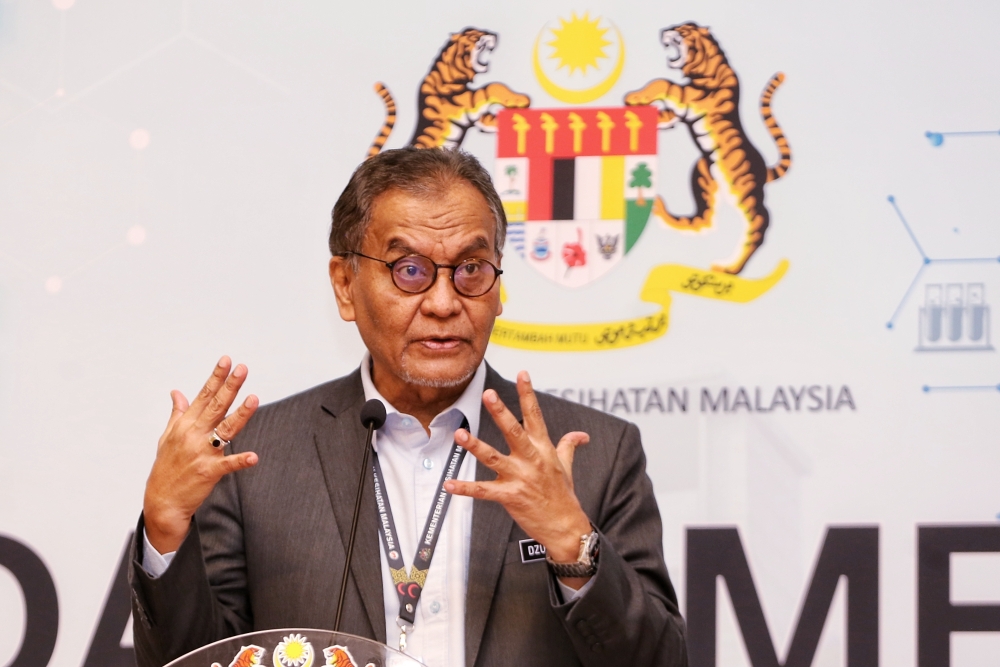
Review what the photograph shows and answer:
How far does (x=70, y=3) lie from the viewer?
3.63 m

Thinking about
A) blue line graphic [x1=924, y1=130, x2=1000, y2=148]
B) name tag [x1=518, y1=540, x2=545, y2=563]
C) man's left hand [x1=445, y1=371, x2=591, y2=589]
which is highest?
blue line graphic [x1=924, y1=130, x2=1000, y2=148]

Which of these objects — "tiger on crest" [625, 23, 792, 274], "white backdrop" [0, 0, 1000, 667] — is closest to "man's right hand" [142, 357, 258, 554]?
"white backdrop" [0, 0, 1000, 667]

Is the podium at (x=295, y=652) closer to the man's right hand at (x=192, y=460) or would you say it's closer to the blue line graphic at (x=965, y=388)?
the man's right hand at (x=192, y=460)

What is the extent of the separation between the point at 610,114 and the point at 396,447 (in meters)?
1.53

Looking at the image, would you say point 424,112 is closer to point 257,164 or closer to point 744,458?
point 257,164

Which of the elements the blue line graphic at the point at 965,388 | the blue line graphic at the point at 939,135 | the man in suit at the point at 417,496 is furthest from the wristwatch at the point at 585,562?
the blue line graphic at the point at 939,135

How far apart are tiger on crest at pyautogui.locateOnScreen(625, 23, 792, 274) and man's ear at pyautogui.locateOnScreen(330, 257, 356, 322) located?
123 cm

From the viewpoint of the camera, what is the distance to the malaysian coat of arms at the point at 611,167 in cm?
337

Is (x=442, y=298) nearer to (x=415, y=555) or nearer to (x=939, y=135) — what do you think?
(x=415, y=555)

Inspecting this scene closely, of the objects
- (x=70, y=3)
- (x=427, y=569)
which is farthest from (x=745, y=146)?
(x=70, y=3)

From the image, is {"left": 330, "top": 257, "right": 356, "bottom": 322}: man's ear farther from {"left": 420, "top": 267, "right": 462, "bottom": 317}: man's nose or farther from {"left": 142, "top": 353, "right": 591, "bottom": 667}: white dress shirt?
{"left": 420, "top": 267, "right": 462, "bottom": 317}: man's nose

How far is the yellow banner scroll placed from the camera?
3346 mm

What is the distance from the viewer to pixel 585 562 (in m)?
1.93

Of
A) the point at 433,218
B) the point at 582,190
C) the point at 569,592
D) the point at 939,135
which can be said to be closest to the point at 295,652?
the point at 569,592
